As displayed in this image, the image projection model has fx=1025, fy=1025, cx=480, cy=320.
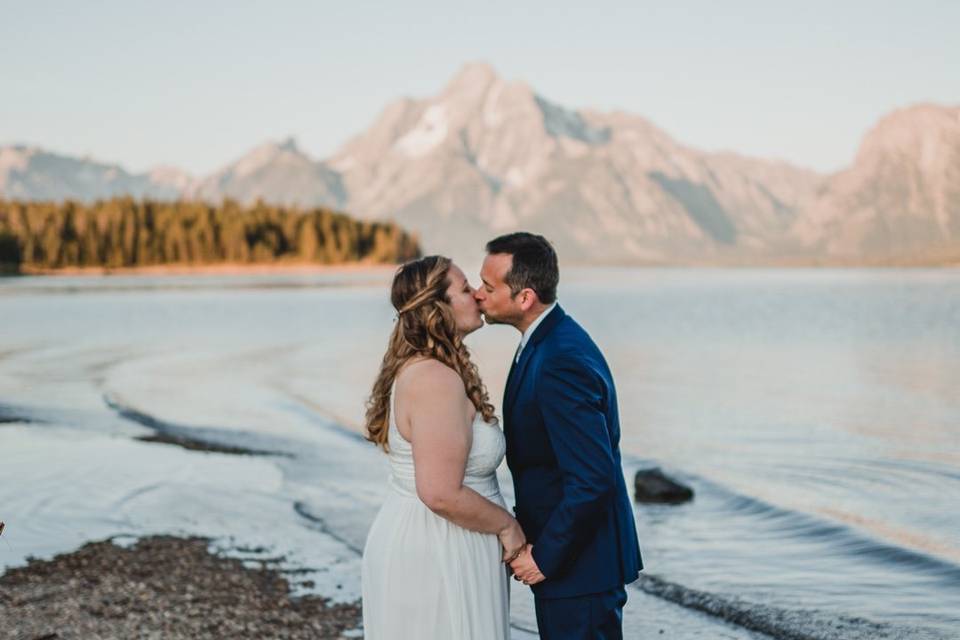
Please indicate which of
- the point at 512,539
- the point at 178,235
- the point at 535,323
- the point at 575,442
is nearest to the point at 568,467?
the point at 575,442

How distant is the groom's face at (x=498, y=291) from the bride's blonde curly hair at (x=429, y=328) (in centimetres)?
19

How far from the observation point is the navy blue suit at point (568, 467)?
4.50 meters

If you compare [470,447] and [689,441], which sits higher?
[470,447]

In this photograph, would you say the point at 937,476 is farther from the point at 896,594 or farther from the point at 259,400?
the point at 259,400

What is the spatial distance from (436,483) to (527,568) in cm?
64

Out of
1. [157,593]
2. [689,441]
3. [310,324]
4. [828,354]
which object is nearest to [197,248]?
[310,324]

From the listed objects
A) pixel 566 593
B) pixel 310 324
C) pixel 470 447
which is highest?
pixel 470 447

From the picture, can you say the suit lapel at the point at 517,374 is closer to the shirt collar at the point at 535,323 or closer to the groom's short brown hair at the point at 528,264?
the shirt collar at the point at 535,323

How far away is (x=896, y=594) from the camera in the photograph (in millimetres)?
11078

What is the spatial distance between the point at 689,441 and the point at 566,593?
1910 cm

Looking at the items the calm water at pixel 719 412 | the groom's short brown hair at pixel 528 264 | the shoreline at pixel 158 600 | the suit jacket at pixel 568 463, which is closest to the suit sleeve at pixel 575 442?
the suit jacket at pixel 568 463

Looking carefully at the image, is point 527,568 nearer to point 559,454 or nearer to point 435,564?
point 435,564

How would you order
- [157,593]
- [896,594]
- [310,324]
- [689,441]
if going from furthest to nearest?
[310,324] → [689,441] → [896,594] → [157,593]

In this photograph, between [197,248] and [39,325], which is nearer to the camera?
[39,325]
